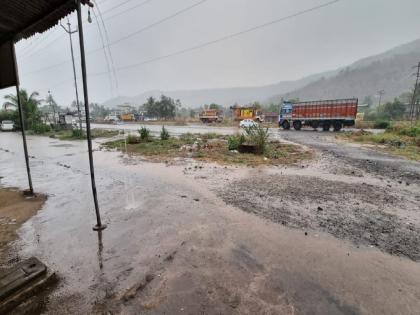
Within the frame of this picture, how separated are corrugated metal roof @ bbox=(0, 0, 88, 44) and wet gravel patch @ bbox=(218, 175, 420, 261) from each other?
454cm

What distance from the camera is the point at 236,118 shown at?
1606 inches

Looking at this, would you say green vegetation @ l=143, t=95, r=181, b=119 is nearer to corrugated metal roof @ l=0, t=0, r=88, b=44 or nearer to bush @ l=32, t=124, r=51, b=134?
bush @ l=32, t=124, r=51, b=134

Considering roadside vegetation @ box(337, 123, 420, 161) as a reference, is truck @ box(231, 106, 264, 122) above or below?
above

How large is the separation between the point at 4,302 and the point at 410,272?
4.42m

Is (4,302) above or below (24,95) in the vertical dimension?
below

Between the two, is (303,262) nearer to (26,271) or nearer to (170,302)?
(170,302)

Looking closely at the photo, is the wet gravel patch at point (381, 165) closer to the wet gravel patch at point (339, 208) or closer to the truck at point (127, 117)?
the wet gravel patch at point (339, 208)

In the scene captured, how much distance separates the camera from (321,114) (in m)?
23.4

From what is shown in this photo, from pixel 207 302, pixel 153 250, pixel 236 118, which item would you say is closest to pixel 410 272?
pixel 207 302

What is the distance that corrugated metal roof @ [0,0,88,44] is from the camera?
3.43 metres

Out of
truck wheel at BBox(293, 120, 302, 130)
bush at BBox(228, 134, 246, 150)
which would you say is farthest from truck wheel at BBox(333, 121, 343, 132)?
→ bush at BBox(228, 134, 246, 150)

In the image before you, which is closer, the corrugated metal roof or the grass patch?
the corrugated metal roof

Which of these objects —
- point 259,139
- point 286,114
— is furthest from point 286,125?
point 259,139

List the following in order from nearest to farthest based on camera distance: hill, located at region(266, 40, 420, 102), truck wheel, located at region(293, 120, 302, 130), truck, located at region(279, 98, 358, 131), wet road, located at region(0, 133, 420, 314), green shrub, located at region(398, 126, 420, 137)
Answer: wet road, located at region(0, 133, 420, 314) < green shrub, located at region(398, 126, 420, 137) < truck, located at region(279, 98, 358, 131) < truck wheel, located at region(293, 120, 302, 130) < hill, located at region(266, 40, 420, 102)
